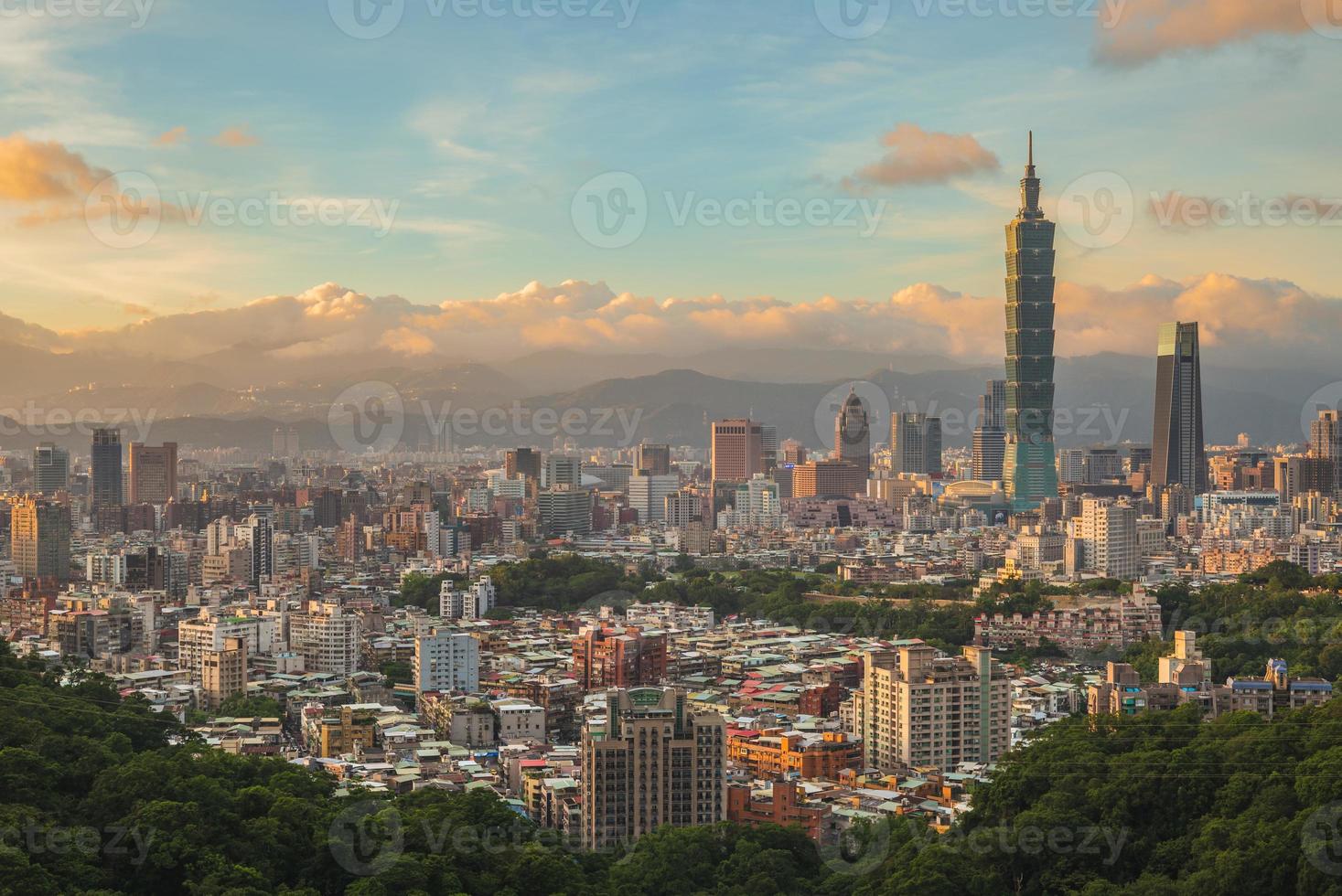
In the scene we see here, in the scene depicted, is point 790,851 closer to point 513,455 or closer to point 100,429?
point 100,429

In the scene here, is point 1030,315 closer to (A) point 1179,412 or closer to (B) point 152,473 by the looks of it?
(A) point 1179,412

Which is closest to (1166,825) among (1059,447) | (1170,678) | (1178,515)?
(1170,678)

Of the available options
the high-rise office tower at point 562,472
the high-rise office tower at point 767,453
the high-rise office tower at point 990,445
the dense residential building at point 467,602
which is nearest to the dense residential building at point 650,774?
the dense residential building at point 467,602

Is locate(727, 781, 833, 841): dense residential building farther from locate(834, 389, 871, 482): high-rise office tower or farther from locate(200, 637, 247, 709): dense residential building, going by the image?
locate(834, 389, 871, 482): high-rise office tower

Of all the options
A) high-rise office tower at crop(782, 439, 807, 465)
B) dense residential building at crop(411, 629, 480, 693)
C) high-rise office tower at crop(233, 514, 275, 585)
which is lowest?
dense residential building at crop(411, 629, 480, 693)

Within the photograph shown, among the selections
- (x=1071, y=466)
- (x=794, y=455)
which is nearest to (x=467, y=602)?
(x=1071, y=466)

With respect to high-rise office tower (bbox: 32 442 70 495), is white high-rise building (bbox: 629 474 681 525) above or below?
below

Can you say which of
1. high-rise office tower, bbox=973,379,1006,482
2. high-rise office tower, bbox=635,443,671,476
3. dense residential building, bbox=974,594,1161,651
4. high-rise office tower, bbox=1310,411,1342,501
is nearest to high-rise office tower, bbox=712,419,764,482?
high-rise office tower, bbox=635,443,671,476
